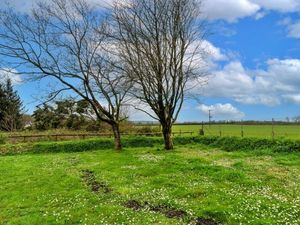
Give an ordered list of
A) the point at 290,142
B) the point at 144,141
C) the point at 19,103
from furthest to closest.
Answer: the point at 19,103, the point at 144,141, the point at 290,142

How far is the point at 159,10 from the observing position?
4203 cm

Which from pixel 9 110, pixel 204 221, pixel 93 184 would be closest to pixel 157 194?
pixel 204 221

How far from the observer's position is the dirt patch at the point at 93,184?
66.3 feet

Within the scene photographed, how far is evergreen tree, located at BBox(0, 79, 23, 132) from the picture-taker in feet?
280

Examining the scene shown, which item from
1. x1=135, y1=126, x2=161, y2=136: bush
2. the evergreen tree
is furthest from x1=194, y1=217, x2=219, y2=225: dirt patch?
the evergreen tree

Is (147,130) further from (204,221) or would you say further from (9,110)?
(204,221)

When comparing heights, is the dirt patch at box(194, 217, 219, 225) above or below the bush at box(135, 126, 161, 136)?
below

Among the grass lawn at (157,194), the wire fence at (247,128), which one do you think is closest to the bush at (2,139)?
the grass lawn at (157,194)

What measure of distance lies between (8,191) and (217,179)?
37.7 ft

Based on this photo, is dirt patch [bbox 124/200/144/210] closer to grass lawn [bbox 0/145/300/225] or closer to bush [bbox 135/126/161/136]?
grass lawn [bbox 0/145/300/225]

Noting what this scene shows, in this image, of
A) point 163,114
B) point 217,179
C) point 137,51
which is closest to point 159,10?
point 137,51

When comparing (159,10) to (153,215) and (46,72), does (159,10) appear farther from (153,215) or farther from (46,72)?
(153,215)

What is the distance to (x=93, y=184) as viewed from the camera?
22.0 metres

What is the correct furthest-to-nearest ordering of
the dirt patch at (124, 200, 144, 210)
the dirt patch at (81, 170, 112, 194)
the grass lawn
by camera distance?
the dirt patch at (81, 170, 112, 194) → the dirt patch at (124, 200, 144, 210) → the grass lawn
